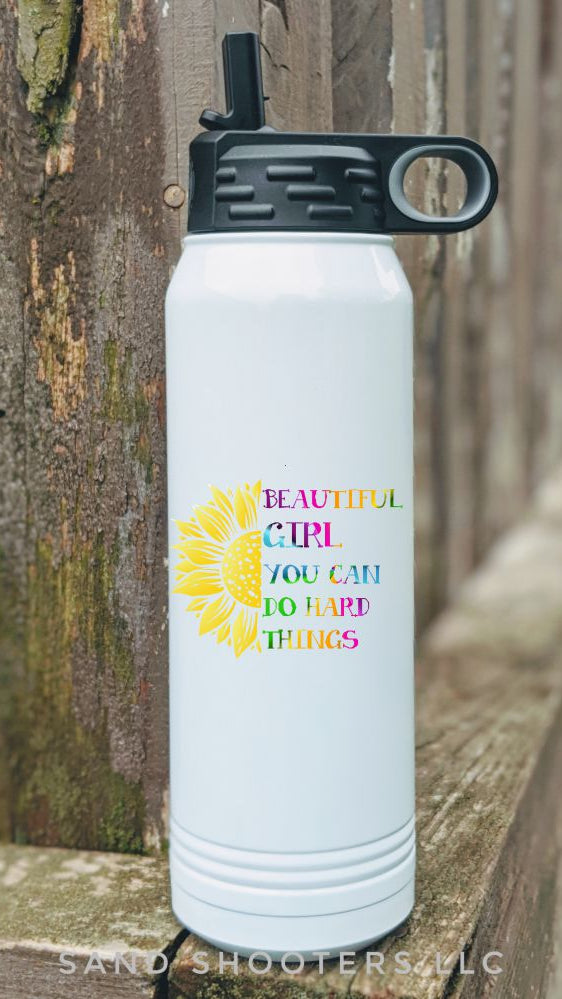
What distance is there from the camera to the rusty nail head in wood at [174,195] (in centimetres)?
107

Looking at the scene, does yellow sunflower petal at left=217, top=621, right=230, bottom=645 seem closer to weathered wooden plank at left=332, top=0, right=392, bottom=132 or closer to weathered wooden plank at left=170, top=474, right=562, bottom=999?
weathered wooden plank at left=170, top=474, right=562, bottom=999

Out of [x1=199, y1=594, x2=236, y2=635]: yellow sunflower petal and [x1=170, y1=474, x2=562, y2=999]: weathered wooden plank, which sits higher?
[x1=199, y1=594, x2=236, y2=635]: yellow sunflower petal

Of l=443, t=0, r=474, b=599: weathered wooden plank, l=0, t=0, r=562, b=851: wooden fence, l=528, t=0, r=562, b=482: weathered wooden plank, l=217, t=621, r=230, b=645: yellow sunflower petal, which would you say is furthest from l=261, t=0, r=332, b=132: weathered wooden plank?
l=528, t=0, r=562, b=482: weathered wooden plank

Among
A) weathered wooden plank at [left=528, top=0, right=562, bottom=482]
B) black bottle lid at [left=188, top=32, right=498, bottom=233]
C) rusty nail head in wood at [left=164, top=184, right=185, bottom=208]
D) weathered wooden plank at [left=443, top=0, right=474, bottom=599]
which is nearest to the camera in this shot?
black bottle lid at [left=188, top=32, right=498, bottom=233]

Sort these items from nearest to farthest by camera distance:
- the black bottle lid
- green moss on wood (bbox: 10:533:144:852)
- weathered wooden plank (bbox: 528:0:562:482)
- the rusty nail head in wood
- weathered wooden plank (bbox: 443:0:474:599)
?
the black bottle lid → the rusty nail head in wood → green moss on wood (bbox: 10:533:144:852) → weathered wooden plank (bbox: 443:0:474:599) → weathered wooden plank (bbox: 528:0:562:482)

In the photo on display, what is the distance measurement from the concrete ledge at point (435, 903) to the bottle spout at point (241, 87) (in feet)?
2.47

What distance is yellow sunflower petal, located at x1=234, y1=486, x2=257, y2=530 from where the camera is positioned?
3.08 feet

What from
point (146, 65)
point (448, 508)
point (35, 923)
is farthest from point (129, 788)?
point (448, 508)

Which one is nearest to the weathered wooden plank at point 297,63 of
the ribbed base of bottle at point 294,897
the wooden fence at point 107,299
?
the wooden fence at point 107,299

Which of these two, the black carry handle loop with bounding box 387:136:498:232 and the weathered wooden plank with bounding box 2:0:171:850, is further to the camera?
the weathered wooden plank with bounding box 2:0:171:850

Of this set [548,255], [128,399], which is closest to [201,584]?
[128,399]

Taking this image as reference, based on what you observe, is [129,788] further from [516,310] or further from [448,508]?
[516,310]

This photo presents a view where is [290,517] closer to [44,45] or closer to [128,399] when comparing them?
[128,399]

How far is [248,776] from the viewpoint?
0.96 m
